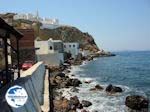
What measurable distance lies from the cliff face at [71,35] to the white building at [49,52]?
51.5 metres

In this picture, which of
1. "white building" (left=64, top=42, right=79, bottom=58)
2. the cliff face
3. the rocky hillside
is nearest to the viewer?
"white building" (left=64, top=42, right=79, bottom=58)

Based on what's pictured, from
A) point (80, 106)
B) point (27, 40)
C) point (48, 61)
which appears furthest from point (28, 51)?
point (80, 106)

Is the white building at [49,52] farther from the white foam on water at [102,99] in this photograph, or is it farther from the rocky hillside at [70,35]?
the rocky hillside at [70,35]

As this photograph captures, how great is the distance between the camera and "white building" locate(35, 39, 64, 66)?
7106 cm

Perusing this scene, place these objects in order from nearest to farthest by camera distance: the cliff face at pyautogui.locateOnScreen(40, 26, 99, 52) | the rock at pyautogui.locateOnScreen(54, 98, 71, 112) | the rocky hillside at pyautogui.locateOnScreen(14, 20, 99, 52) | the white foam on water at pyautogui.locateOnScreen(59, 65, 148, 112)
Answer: the rock at pyautogui.locateOnScreen(54, 98, 71, 112), the white foam on water at pyautogui.locateOnScreen(59, 65, 148, 112), the rocky hillside at pyautogui.locateOnScreen(14, 20, 99, 52), the cliff face at pyautogui.locateOnScreen(40, 26, 99, 52)

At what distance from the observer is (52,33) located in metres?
150

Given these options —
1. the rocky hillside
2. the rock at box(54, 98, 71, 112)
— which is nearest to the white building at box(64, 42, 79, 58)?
the rocky hillside

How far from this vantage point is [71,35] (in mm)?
166750

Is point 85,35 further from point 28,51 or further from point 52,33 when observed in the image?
point 28,51

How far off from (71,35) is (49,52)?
275 ft

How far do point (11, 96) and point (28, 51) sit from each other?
54.4m

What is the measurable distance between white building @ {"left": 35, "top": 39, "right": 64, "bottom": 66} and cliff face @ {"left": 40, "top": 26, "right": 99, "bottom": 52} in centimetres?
5147

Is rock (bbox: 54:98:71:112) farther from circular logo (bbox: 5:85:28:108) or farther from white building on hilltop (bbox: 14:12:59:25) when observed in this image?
white building on hilltop (bbox: 14:12:59:25)

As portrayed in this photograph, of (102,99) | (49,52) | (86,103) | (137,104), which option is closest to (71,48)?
(49,52)
